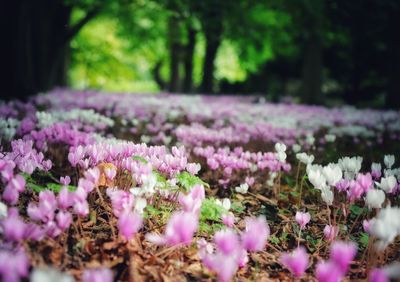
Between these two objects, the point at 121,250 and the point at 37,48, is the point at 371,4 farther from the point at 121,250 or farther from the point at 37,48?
the point at 121,250

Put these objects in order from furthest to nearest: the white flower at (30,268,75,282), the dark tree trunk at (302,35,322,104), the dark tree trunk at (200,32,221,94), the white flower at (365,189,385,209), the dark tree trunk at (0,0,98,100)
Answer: the dark tree trunk at (200,32,221,94)
the dark tree trunk at (302,35,322,104)
the dark tree trunk at (0,0,98,100)
the white flower at (365,189,385,209)
the white flower at (30,268,75,282)

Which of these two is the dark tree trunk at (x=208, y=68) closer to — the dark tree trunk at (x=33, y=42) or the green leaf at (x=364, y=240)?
the dark tree trunk at (x=33, y=42)

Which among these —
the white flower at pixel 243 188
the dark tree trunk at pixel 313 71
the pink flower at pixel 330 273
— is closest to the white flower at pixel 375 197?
the pink flower at pixel 330 273

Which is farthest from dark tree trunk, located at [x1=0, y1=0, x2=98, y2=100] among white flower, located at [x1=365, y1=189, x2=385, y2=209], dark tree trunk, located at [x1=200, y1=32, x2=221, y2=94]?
white flower, located at [x1=365, y1=189, x2=385, y2=209]

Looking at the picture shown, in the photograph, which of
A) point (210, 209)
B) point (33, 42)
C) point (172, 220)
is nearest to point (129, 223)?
point (172, 220)

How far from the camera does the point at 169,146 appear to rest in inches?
193

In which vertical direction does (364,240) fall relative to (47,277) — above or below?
below

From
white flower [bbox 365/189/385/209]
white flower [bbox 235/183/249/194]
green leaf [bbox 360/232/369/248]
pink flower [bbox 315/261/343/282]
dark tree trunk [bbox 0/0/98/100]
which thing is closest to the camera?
pink flower [bbox 315/261/343/282]

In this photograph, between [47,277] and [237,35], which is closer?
[47,277]

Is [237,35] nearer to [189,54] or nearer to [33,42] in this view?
[189,54]

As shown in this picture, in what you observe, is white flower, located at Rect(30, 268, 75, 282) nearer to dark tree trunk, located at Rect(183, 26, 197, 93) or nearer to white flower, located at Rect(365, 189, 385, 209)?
white flower, located at Rect(365, 189, 385, 209)

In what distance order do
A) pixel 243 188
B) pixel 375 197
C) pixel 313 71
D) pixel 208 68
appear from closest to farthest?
1. pixel 375 197
2. pixel 243 188
3. pixel 313 71
4. pixel 208 68

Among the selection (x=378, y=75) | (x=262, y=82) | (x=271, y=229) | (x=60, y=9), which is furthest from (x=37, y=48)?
(x=262, y=82)

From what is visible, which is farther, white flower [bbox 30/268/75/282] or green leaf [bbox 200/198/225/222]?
green leaf [bbox 200/198/225/222]
